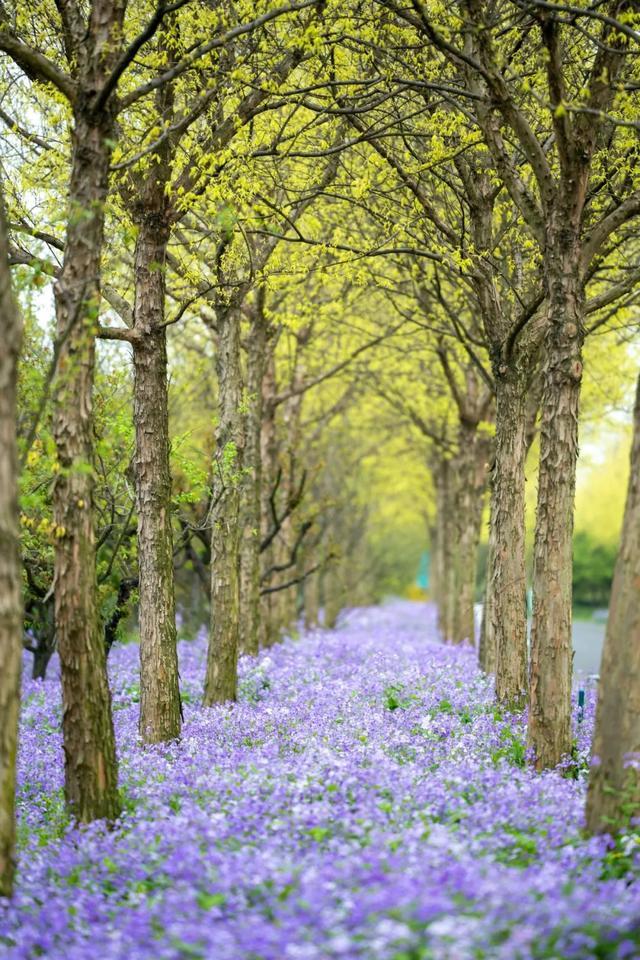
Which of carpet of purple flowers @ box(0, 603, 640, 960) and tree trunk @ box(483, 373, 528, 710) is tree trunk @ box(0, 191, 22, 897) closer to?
carpet of purple flowers @ box(0, 603, 640, 960)

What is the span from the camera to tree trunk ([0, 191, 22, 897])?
235 inches

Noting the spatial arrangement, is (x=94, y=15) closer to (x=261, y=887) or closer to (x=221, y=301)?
(x=221, y=301)

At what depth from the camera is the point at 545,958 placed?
516 centimetres

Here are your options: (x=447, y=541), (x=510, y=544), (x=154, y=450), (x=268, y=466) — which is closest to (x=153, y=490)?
(x=154, y=450)

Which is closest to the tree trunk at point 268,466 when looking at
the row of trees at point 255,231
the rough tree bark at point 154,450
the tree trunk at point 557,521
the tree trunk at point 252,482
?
the tree trunk at point 252,482

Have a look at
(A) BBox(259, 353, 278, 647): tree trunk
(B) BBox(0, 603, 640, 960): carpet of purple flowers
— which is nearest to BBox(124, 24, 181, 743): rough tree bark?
(B) BBox(0, 603, 640, 960): carpet of purple flowers

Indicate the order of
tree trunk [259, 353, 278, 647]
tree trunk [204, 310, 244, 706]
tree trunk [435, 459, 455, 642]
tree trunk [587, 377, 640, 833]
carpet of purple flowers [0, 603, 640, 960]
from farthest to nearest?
tree trunk [435, 459, 455, 642] < tree trunk [259, 353, 278, 647] < tree trunk [204, 310, 244, 706] < tree trunk [587, 377, 640, 833] < carpet of purple flowers [0, 603, 640, 960]

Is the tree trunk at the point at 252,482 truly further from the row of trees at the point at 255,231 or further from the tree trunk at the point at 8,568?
the tree trunk at the point at 8,568

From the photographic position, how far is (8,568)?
604 centimetres

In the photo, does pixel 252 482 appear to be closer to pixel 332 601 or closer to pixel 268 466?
pixel 268 466

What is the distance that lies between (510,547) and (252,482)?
219 inches

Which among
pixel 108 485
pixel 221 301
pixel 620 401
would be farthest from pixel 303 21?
pixel 620 401

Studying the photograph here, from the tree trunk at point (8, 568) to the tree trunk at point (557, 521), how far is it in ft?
16.4

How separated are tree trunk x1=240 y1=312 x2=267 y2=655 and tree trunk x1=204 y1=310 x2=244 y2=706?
2.78 m
